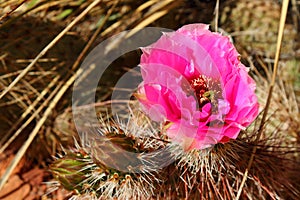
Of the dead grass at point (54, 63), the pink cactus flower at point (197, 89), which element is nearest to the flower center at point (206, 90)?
the pink cactus flower at point (197, 89)

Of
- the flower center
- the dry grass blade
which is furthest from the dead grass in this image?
the flower center

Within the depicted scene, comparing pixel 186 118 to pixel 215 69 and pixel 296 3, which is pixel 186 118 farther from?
pixel 296 3

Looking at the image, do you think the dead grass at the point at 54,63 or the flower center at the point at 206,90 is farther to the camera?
the dead grass at the point at 54,63

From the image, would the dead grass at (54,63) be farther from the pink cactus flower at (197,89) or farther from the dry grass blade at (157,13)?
the pink cactus flower at (197,89)

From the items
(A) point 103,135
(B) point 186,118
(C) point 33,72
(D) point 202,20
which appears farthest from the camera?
(D) point 202,20

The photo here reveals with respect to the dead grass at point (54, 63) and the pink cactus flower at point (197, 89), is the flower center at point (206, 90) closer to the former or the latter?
the pink cactus flower at point (197, 89)

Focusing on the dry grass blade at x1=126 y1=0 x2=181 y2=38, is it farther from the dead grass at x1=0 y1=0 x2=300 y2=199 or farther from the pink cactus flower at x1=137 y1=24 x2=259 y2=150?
the pink cactus flower at x1=137 y1=24 x2=259 y2=150

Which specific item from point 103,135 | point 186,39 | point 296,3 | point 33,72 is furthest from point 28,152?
point 296,3
